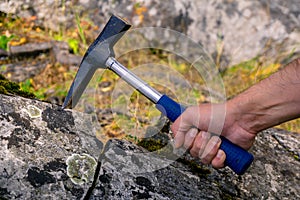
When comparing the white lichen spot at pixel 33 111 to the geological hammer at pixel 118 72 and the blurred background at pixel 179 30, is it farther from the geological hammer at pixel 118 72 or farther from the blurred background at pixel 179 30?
the blurred background at pixel 179 30

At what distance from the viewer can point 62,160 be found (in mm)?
1665

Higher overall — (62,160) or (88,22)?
(88,22)

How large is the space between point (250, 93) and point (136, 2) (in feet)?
8.11

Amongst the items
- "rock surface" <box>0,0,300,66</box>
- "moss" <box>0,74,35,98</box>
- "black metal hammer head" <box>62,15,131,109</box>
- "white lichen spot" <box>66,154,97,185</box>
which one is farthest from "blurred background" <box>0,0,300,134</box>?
"white lichen spot" <box>66,154,97,185</box>

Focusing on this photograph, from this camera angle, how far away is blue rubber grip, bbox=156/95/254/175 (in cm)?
183

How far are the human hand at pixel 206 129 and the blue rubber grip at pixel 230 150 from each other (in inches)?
1.0

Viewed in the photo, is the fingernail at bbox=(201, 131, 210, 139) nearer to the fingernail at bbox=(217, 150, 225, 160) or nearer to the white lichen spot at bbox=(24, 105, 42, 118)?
the fingernail at bbox=(217, 150, 225, 160)

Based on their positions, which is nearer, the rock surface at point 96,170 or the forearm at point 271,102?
the rock surface at point 96,170

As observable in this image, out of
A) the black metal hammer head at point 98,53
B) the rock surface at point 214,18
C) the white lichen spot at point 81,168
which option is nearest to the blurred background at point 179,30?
the rock surface at point 214,18

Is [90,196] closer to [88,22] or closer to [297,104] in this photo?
[297,104]

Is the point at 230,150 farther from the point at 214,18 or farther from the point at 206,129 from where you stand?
the point at 214,18

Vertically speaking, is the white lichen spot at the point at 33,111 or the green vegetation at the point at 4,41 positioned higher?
the green vegetation at the point at 4,41

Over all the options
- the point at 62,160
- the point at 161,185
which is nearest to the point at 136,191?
the point at 161,185

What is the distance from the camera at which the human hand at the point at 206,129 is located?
1.88 meters
